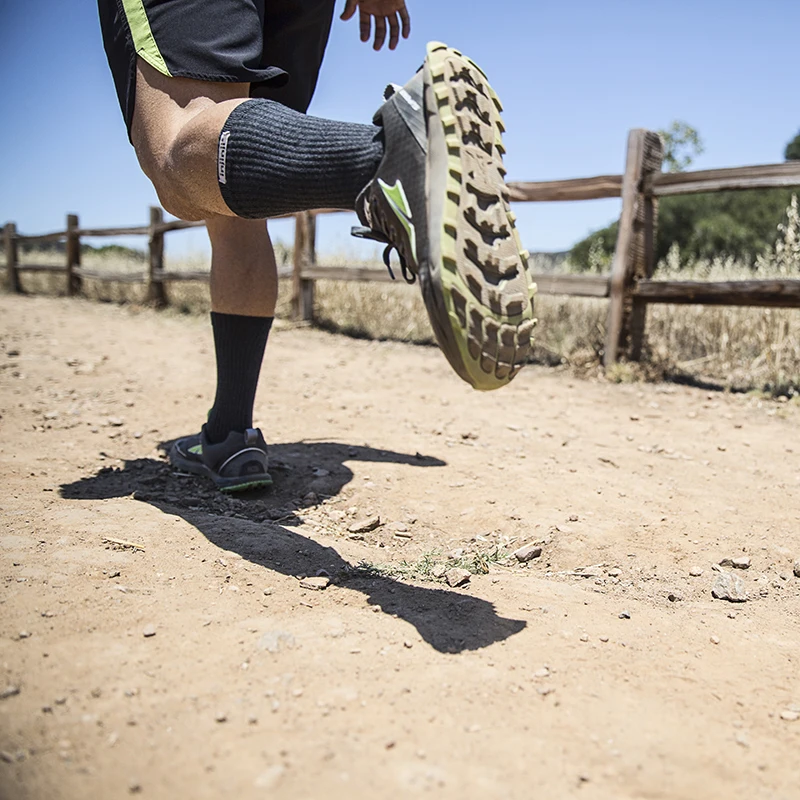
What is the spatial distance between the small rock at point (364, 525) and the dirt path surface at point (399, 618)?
0.02m

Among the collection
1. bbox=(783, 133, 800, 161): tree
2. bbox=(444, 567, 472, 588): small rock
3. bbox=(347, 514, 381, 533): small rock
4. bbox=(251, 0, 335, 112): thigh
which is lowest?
bbox=(347, 514, 381, 533): small rock

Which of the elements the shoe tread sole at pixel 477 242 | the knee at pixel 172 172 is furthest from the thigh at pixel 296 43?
the shoe tread sole at pixel 477 242

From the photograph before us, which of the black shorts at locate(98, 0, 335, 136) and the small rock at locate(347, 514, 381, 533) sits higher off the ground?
the black shorts at locate(98, 0, 335, 136)

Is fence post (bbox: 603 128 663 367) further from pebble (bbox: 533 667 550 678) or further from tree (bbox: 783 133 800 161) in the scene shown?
tree (bbox: 783 133 800 161)

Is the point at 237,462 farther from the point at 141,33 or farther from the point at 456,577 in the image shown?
the point at 141,33

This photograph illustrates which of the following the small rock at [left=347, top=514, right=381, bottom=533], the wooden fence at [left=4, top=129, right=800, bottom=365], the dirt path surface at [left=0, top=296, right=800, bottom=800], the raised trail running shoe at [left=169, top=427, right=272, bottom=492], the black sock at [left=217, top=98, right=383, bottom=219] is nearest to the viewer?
the dirt path surface at [left=0, top=296, right=800, bottom=800]

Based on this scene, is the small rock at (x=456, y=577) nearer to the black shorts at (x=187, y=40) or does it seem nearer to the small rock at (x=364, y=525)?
the small rock at (x=364, y=525)

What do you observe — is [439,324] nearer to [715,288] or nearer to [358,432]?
[358,432]

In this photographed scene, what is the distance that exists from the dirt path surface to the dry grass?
1564mm

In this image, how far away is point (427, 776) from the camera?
834mm

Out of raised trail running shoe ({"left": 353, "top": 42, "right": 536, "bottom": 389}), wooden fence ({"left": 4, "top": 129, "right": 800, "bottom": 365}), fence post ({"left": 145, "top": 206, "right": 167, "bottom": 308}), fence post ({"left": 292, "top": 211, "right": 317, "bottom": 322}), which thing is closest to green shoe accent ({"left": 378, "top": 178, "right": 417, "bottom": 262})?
raised trail running shoe ({"left": 353, "top": 42, "right": 536, "bottom": 389})

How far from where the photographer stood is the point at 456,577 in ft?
4.68

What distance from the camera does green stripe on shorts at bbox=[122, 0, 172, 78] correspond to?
4.48 ft

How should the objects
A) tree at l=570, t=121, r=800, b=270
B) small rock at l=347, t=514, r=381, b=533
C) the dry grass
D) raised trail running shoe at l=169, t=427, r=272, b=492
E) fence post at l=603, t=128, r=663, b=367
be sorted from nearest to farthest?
small rock at l=347, t=514, r=381, b=533 < raised trail running shoe at l=169, t=427, r=272, b=492 < the dry grass < fence post at l=603, t=128, r=663, b=367 < tree at l=570, t=121, r=800, b=270
